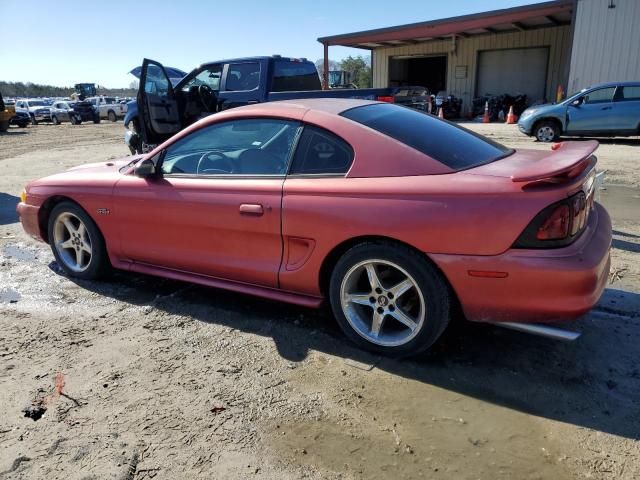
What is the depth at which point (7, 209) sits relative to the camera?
761 centimetres

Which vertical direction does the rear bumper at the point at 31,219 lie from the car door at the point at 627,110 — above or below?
below

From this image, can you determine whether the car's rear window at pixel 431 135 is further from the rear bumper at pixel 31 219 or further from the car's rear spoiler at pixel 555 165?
the rear bumper at pixel 31 219

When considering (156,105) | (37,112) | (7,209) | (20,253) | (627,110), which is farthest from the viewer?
(37,112)

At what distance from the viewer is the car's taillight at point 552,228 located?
2.56 meters

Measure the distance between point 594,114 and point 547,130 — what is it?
114 cm

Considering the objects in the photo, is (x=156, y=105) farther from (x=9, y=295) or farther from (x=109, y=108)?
(x=109, y=108)

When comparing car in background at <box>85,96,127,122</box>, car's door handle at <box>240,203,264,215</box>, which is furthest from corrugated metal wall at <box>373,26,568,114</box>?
Result: car's door handle at <box>240,203,264,215</box>

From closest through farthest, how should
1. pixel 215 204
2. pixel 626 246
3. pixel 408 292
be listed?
pixel 408 292 < pixel 215 204 < pixel 626 246

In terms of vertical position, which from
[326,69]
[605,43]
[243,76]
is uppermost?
[605,43]

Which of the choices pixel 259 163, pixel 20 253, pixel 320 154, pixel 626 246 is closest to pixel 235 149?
pixel 259 163

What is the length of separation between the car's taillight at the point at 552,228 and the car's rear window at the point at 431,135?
1.90ft

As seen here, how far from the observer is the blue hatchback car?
1277cm

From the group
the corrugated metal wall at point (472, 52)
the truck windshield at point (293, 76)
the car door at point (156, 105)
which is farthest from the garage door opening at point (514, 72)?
the car door at point (156, 105)

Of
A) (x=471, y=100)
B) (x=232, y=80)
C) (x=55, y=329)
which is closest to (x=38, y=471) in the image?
(x=55, y=329)
